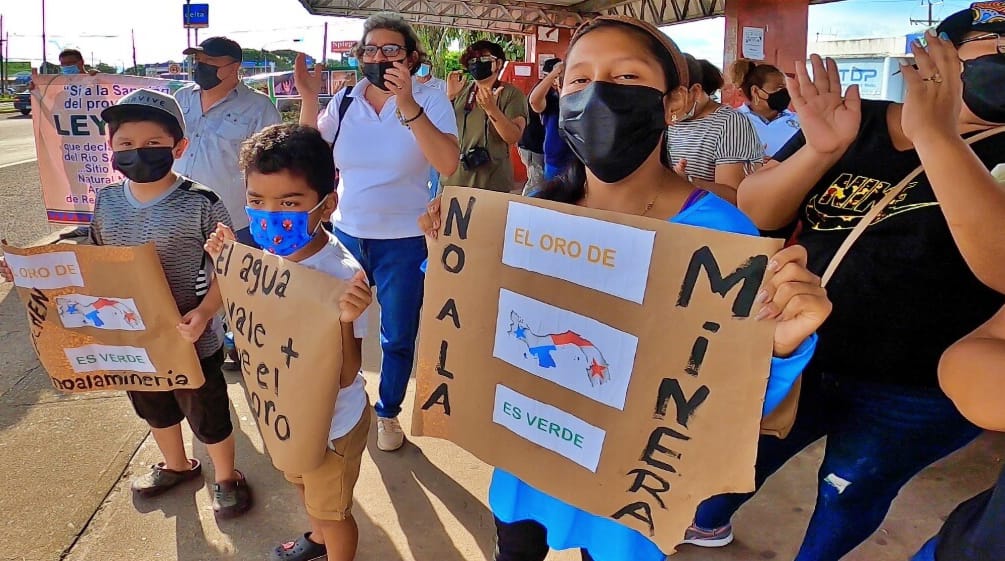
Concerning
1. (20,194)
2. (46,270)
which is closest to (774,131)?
(46,270)

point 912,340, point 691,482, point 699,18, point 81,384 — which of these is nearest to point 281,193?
point 81,384

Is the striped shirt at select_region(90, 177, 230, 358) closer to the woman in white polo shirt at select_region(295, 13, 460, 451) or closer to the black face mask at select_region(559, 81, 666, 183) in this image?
the woman in white polo shirt at select_region(295, 13, 460, 451)

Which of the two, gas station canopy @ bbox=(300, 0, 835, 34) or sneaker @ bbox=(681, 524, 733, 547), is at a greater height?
gas station canopy @ bbox=(300, 0, 835, 34)

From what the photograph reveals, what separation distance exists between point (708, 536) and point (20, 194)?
1148 centimetres

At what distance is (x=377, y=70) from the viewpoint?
8.20 feet

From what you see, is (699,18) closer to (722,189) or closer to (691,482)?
(722,189)

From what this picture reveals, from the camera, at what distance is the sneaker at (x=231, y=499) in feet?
8.01

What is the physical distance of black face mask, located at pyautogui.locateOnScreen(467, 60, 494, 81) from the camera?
414cm

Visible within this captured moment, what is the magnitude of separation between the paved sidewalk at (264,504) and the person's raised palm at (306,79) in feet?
5.23

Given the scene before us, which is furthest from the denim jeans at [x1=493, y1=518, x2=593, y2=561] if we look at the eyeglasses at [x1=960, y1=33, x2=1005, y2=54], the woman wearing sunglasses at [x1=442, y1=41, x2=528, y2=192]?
the woman wearing sunglasses at [x1=442, y1=41, x2=528, y2=192]

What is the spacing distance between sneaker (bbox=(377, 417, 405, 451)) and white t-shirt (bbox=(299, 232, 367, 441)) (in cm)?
97

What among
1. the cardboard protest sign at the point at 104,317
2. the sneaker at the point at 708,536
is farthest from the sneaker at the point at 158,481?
the sneaker at the point at 708,536

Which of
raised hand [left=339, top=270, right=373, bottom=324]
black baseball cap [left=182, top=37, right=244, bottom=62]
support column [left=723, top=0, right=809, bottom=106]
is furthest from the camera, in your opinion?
support column [left=723, top=0, right=809, bottom=106]

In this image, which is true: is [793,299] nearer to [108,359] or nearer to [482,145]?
[108,359]
